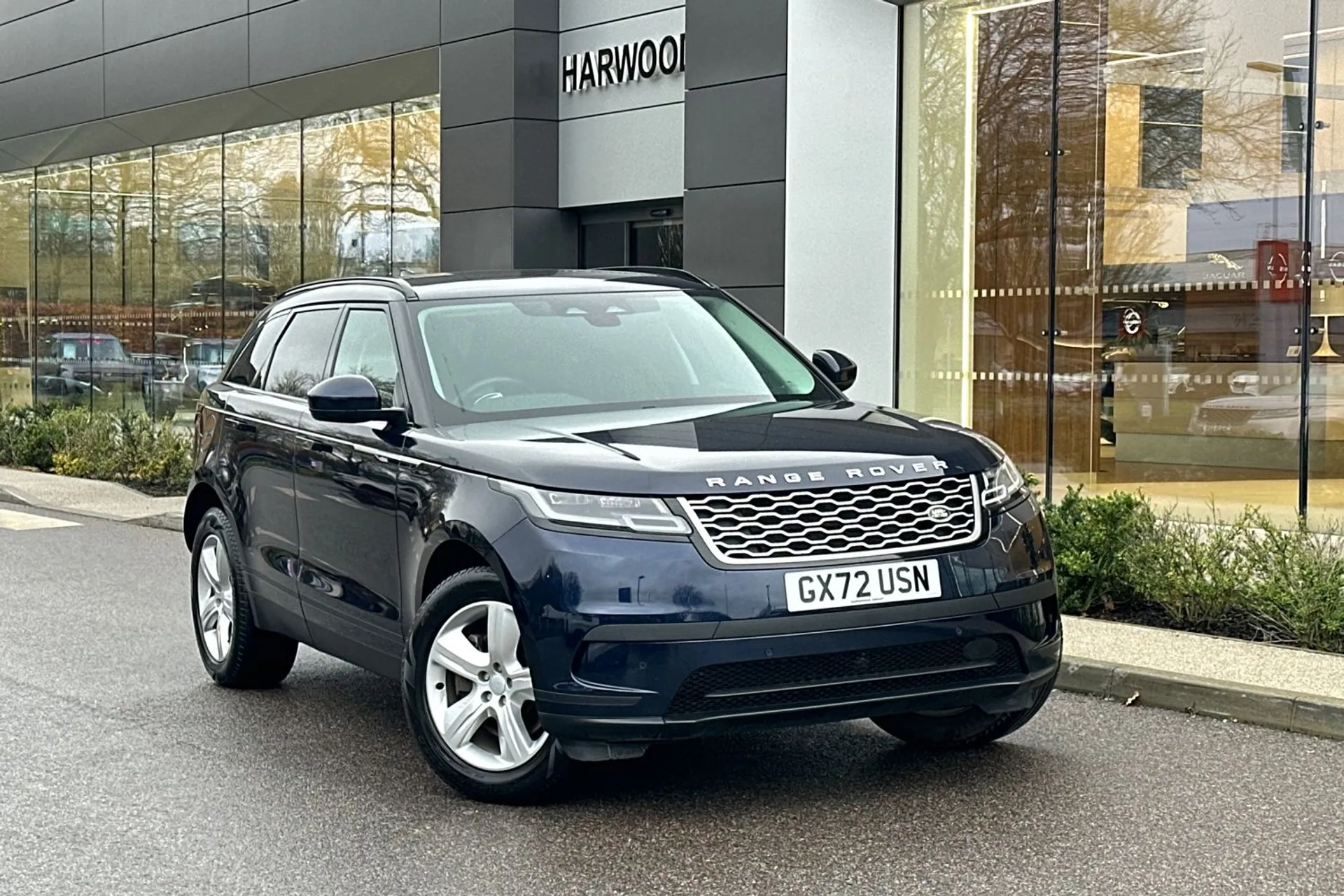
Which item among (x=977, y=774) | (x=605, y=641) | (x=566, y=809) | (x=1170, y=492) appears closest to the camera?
(x=605, y=641)

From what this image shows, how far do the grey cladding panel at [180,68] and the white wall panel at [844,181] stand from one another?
9588mm

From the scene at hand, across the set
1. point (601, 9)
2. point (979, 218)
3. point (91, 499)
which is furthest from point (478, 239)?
point (979, 218)

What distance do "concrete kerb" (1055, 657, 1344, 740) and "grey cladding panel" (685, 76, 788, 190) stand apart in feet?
28.6

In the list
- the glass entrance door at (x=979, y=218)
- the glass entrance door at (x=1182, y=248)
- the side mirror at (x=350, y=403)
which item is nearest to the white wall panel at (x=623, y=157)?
the glass entrance door at (x=979, y=218)

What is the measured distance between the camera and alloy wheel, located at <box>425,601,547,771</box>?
563 centimetres

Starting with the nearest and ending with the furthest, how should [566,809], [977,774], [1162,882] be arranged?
[1162,882], [566,809], [977,774]

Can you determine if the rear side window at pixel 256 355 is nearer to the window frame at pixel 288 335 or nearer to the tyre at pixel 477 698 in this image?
the window frame at pixel 288 335

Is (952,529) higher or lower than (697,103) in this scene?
lower

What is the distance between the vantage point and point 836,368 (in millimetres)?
7340

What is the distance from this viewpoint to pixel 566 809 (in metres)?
5.77

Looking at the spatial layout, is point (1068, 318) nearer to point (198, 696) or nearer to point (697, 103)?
point (697, 103)

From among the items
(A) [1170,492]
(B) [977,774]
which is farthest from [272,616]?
(A) [1170,492]

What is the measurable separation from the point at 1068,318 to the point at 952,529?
9.28 m

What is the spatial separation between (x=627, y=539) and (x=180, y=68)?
20267 mm
